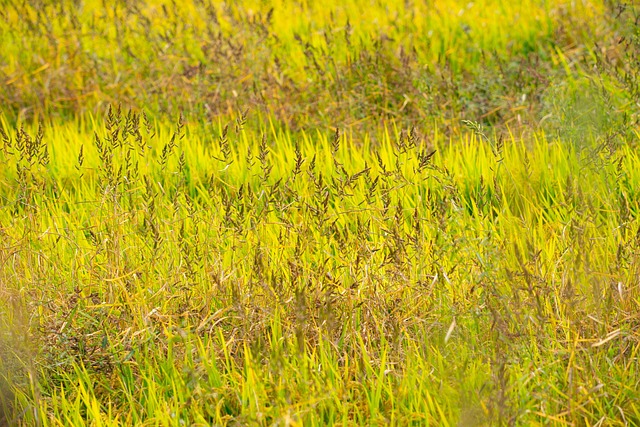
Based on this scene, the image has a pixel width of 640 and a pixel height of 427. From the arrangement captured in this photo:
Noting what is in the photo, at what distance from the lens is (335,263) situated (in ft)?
9.57

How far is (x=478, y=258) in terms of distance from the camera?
2492 millimetres

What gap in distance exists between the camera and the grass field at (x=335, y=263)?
2260 millimetres

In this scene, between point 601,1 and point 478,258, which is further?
point 601,1

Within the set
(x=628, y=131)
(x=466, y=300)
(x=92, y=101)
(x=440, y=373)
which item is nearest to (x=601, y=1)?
(x=628, y=131)

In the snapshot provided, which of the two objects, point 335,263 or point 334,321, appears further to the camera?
point 335,263

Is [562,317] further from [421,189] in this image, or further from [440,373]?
[421,189]

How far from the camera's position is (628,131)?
390 centimetres

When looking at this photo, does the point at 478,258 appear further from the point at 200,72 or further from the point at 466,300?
the point at 200,72

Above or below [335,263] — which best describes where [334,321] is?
above

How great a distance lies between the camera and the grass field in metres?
2.26

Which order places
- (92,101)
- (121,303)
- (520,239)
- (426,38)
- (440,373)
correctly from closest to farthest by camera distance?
1. (440,373)
2. (121,303)
3. (520,239)
4. (92,101)
5. (426,38)

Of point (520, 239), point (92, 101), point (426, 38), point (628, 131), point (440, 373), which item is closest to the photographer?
point (440, 373)

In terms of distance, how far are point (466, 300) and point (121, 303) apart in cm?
109

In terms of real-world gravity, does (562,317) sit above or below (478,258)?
below
